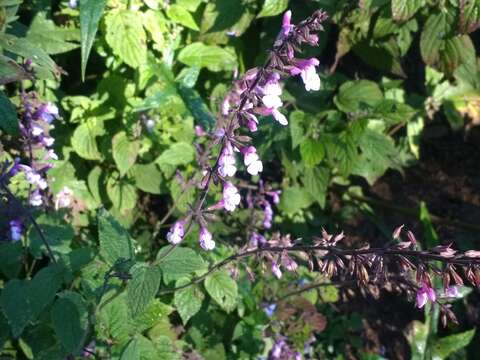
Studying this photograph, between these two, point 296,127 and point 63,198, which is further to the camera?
point 296,127

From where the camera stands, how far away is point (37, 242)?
7.53 feet

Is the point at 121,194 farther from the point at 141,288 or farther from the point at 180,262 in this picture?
the point at 141,288

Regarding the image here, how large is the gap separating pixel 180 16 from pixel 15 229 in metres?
1.27

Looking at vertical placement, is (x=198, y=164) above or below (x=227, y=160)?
below

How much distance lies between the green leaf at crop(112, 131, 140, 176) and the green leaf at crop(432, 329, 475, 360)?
5.60 ft

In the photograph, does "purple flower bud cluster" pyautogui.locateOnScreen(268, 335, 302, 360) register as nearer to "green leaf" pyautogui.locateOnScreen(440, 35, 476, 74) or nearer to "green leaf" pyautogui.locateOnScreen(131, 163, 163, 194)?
"green leaf" pyautogui.locateOnScreen(131, 163, 163, 194)

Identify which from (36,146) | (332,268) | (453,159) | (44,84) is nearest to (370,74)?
(453,159)

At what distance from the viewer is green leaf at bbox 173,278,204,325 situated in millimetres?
2180

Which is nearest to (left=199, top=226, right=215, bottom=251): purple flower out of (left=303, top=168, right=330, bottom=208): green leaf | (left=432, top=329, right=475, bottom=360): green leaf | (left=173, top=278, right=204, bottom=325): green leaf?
(left=173, top=278, right=204, bottom=325): green leaf

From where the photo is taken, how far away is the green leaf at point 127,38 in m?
2.74

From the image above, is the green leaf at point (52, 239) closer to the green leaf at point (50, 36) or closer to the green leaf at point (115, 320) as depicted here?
the green leaf at point (115, 320)

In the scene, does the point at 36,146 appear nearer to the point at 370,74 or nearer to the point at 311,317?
the point at 311,317

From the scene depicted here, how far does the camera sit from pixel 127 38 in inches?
108

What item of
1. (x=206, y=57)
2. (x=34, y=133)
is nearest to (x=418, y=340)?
(x=206, y=57)
